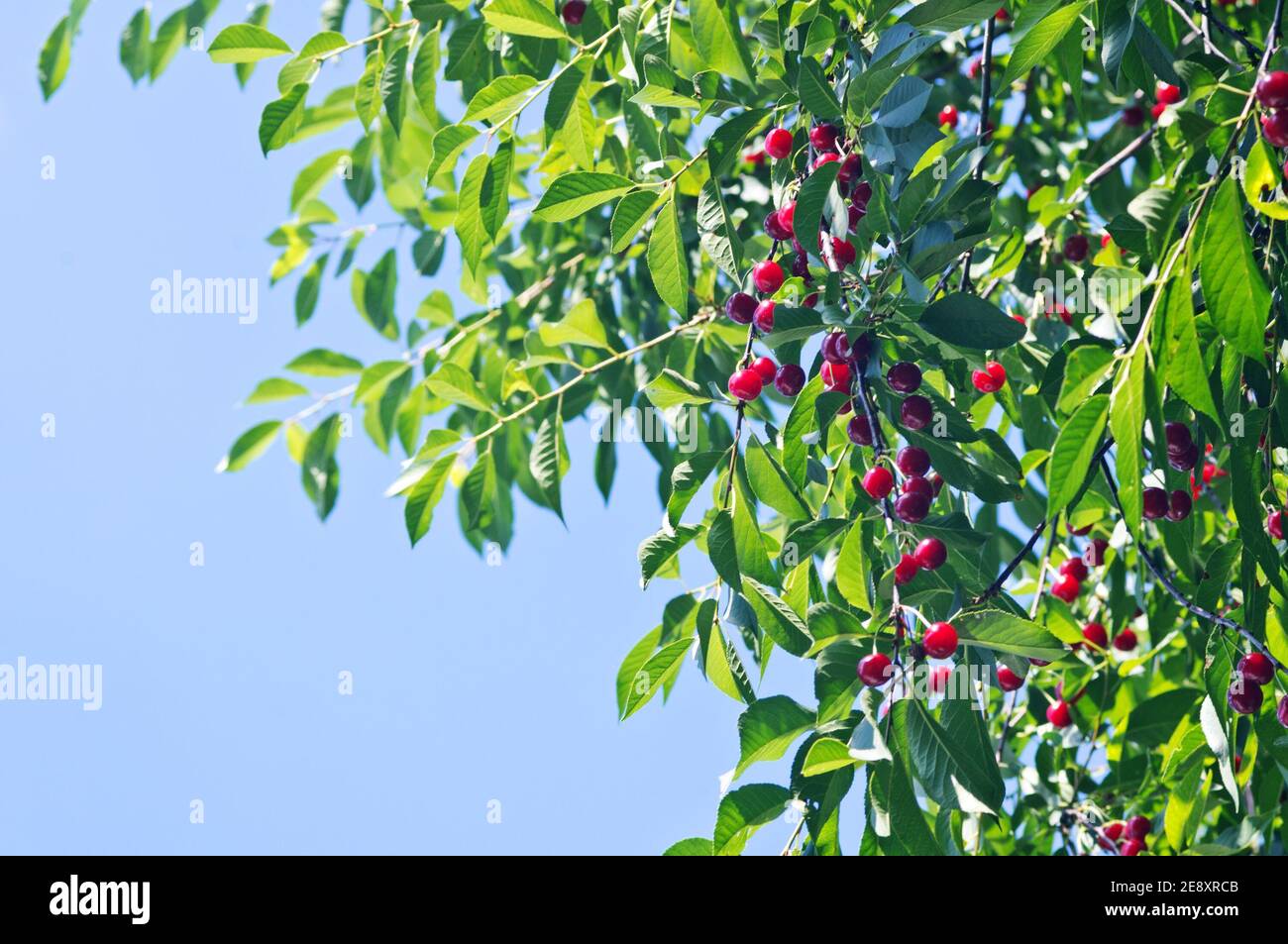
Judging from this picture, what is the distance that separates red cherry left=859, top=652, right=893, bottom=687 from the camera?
1354 millimetres

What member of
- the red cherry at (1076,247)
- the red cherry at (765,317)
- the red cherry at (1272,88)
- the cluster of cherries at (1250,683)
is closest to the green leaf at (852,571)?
the red cherry at (765,317)

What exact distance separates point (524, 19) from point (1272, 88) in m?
0.99

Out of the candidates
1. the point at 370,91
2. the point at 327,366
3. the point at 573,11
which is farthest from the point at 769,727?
the point at 327,366

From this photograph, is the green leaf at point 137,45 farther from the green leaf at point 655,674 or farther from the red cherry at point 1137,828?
the red cherry at point 1137,828

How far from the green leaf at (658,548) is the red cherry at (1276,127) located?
2.67 ft

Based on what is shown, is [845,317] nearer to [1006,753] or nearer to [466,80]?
[466,80]

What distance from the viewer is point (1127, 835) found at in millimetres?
2250

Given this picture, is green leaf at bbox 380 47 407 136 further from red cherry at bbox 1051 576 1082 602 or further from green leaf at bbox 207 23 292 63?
red cherry at bbox 1051 576 1082 602

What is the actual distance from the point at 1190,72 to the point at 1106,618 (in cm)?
135

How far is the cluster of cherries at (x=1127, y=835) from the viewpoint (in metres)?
2.20

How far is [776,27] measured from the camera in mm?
1489

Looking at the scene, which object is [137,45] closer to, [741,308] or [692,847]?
[741,308]

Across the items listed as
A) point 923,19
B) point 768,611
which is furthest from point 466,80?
point 768,611

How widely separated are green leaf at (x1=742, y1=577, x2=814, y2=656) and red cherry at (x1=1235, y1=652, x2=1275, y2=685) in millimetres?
538
